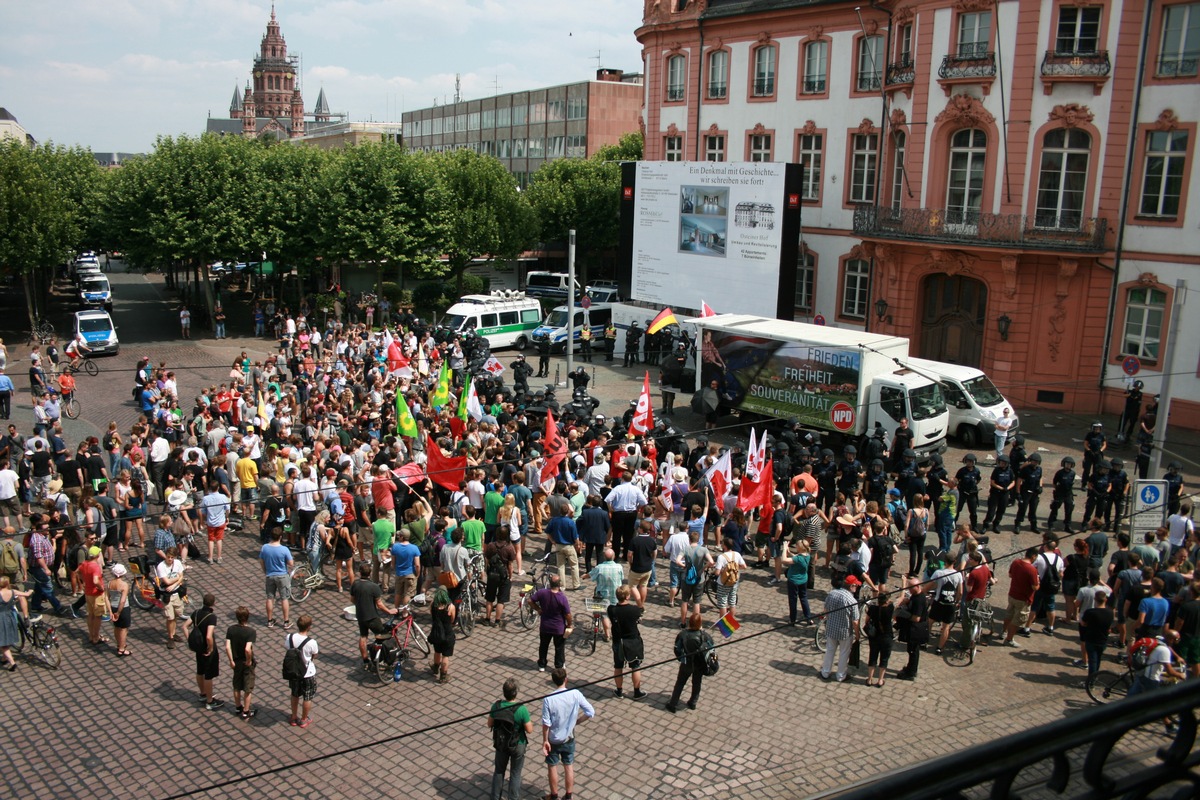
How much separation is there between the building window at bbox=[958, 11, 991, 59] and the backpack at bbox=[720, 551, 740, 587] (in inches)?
865

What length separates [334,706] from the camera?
12469mm

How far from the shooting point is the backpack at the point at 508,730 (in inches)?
396

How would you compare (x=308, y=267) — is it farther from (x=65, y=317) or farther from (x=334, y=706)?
(x=334, y=706)

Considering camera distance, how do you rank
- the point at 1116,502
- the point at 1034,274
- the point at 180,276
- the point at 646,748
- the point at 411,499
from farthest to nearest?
the point at 180,276
the point at 1034,274
the point at 1116,502
the point at 411,499
the point at 646,748

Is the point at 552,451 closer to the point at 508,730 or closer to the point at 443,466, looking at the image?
the point at 443,466

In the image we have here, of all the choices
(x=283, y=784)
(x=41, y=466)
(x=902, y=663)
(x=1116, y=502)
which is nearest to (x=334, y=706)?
(x=283, y=784)

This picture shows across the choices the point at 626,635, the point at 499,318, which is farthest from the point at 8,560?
the point at 499,318

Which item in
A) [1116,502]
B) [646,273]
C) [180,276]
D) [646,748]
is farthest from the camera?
[180,276]

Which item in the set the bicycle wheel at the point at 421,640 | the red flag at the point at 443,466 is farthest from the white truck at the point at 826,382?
the bicycle wheel at the point at 421,640

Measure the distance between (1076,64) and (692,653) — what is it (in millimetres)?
23776

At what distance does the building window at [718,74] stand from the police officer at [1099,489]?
2738 centimetres

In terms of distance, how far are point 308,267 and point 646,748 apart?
40.0 m

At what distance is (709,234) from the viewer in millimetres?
35125

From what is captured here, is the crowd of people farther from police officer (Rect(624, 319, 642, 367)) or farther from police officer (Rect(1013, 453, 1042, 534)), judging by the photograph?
police officer (Rect(624, 319, 642, 367))
